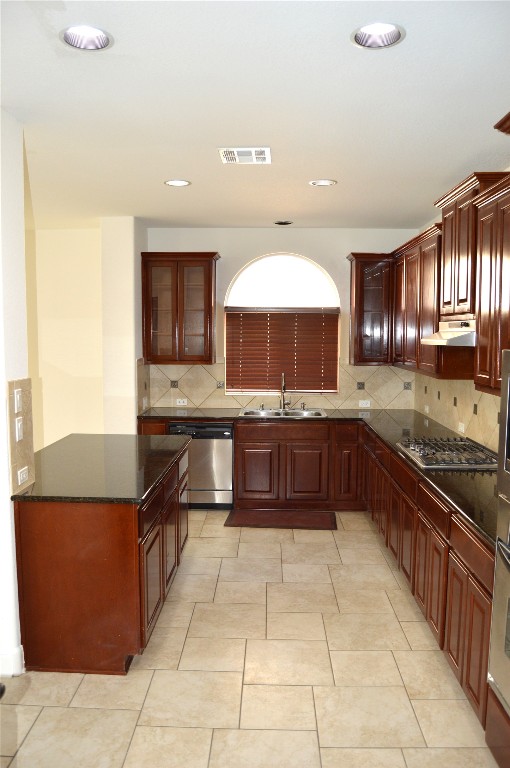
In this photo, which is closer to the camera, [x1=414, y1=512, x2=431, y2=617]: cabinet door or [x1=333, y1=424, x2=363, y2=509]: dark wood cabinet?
[x1=414, y1=512, x2=431, y2=617]: cabinet door

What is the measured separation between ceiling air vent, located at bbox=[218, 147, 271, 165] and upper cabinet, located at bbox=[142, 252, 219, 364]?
2.15 metres

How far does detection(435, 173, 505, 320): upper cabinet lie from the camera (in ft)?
10.7

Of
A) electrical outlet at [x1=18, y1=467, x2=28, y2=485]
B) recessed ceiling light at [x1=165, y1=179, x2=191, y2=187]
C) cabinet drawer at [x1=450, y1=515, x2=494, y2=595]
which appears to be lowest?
cabinet drawer at [x1=450, y1=515, x2=494, y2=595]

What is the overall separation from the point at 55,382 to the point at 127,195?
8.05ft

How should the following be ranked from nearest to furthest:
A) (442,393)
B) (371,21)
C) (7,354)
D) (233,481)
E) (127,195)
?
(371,21), (7,354), (127,195), (442,393), (233,481)

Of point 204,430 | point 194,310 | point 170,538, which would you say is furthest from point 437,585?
point 194,310

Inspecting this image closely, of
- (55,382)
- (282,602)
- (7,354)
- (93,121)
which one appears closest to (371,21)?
(93,121)

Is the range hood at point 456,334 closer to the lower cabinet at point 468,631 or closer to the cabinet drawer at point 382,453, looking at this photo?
the cabinet drawer at point 382,453

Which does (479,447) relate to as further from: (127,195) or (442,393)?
(127,195)

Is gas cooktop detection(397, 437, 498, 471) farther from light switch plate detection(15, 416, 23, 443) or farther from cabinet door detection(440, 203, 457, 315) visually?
light switch plate detection(15, 416, 23, 443)

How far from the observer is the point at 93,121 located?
2.92 meters

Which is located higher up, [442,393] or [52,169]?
[52,169]

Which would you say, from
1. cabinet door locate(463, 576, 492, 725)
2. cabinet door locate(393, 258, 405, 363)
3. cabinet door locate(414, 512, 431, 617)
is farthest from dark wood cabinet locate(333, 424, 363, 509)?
cabinet door locate(463, 576, 492, 725)

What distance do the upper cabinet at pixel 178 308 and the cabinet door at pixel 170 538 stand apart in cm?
203
